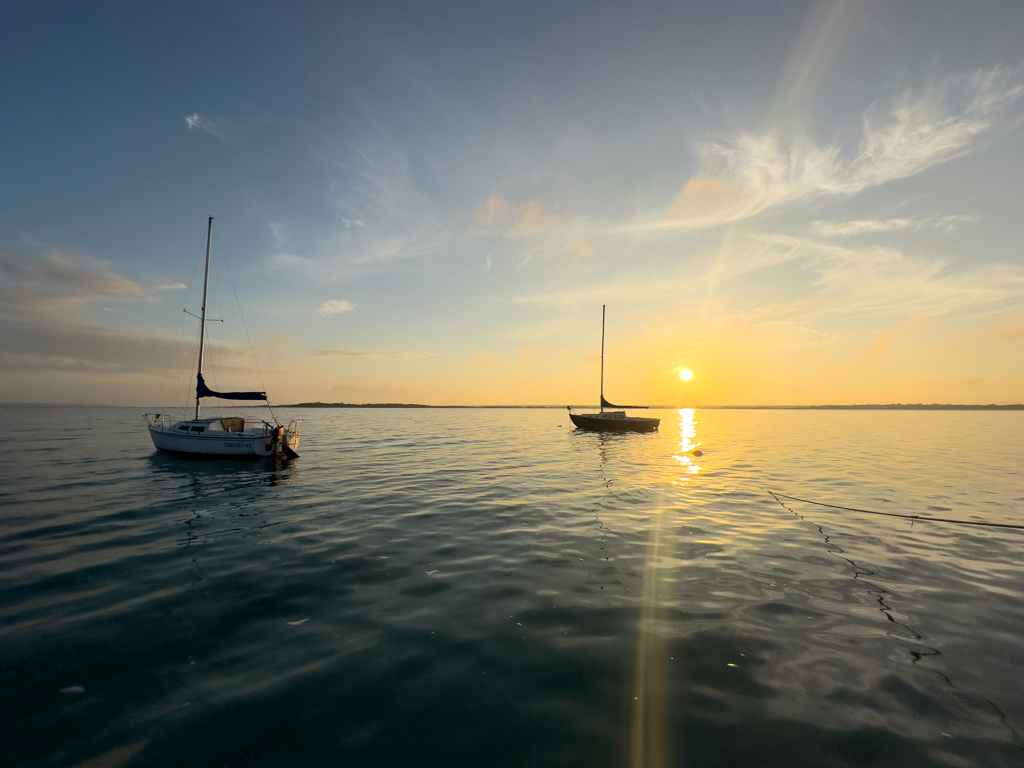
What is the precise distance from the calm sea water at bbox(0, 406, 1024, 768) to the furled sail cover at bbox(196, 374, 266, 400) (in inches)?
595

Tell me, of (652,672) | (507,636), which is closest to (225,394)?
(507,636)

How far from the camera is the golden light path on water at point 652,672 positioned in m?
4.62

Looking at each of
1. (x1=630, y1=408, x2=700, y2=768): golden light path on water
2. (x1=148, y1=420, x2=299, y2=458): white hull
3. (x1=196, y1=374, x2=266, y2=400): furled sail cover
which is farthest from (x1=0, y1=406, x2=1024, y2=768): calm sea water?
(x1=196, y1=374, x2=266, y2=400): furled sail cover

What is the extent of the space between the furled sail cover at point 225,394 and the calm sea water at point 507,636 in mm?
15102

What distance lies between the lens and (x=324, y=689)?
218 inches

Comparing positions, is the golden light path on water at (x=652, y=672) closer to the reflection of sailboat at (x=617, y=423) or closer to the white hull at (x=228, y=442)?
the white hull at (x=228, y=442)

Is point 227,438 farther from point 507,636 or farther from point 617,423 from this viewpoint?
point 617,423

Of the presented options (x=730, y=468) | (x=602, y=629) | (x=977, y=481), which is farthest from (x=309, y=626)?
(x=977, y=481)

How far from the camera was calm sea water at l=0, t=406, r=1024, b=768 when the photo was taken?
15.5 ft

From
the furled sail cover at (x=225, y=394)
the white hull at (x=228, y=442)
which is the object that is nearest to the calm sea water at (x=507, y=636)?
the white hull at (x=228, y=442)

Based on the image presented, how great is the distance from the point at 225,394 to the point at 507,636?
32784 mm

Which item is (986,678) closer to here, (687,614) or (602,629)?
(687,614)

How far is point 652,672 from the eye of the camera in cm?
594

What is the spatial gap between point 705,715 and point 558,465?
2255 cm
